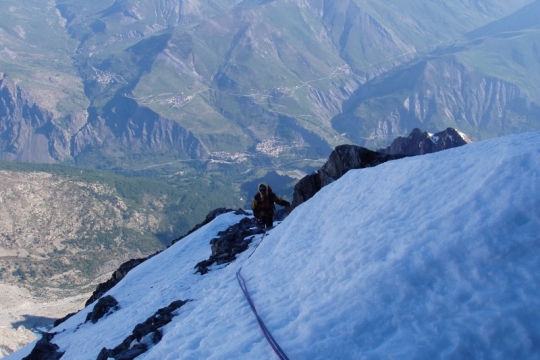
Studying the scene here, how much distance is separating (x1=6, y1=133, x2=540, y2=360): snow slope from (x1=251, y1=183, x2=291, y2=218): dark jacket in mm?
9010

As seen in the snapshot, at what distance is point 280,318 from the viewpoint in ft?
38.5

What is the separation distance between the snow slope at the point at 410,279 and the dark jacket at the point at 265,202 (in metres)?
9.01

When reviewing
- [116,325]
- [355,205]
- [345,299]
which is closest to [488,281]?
[345,299]

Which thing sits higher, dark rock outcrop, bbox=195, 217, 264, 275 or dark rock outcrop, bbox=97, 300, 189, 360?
dark rock outcrop, bbox=195, 217, 264, 275

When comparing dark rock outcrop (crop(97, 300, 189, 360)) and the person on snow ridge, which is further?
the person on snow ridge

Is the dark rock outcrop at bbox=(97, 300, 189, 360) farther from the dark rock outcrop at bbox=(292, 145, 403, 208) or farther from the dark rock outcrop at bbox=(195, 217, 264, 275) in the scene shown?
the dark rock outcrop at bbox=(292, 145, 403, 208)

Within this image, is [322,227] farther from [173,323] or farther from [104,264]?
[104,264]

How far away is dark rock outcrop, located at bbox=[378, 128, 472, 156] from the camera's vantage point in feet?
208

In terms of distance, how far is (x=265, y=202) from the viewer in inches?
1065

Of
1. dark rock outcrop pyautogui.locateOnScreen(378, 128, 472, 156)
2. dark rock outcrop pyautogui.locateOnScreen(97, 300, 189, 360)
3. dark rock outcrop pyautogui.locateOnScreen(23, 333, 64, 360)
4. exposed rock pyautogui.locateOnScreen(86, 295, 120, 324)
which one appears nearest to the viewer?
dark rock outcrop pyautogui.locateOnScreen(97, 300, 189, 360)

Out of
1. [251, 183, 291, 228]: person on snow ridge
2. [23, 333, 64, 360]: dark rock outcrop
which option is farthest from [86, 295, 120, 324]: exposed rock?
[251, 183, 291, 228]: person on snow ridge

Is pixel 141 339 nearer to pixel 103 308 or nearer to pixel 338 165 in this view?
pixel 103 308


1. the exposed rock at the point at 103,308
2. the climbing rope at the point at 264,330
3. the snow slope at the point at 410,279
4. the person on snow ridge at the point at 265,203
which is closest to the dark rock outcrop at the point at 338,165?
the person on snow ridge at the point at 265,203

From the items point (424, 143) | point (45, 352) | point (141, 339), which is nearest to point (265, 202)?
point (141, 339)
